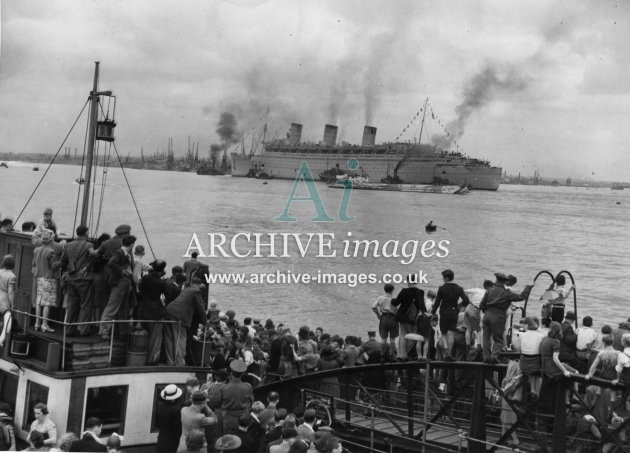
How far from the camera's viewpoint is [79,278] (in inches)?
303

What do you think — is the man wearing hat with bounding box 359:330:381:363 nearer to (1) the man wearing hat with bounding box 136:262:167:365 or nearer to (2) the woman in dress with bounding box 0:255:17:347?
(1) the man wearing hat with bounding box 136:262:167:365

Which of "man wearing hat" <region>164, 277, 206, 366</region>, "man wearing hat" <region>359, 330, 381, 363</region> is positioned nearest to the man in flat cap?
"man wearing hat" <region>164, 277, 206, 366</region>

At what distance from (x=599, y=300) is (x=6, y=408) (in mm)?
34438

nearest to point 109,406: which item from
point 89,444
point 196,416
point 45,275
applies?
point 45,275

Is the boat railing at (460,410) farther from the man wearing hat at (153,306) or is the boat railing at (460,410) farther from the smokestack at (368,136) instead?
the smokestack at (368,136)

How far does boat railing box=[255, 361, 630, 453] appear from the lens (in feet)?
22.9

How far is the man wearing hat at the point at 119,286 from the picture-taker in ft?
24.6

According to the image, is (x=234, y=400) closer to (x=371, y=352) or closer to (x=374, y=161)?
(x=371, y=352)

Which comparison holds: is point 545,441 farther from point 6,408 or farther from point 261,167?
point 261,167

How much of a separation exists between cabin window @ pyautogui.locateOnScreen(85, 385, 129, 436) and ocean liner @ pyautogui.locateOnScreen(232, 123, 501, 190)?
107m

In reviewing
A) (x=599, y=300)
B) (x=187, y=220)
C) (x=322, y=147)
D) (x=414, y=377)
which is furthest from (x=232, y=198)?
(x=414, y=377)

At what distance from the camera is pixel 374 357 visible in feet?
29.6

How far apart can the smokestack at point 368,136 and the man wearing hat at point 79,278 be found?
113196 millimetres

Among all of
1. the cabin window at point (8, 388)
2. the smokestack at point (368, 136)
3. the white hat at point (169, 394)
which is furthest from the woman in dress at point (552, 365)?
the smokestack at point (368, 136)
